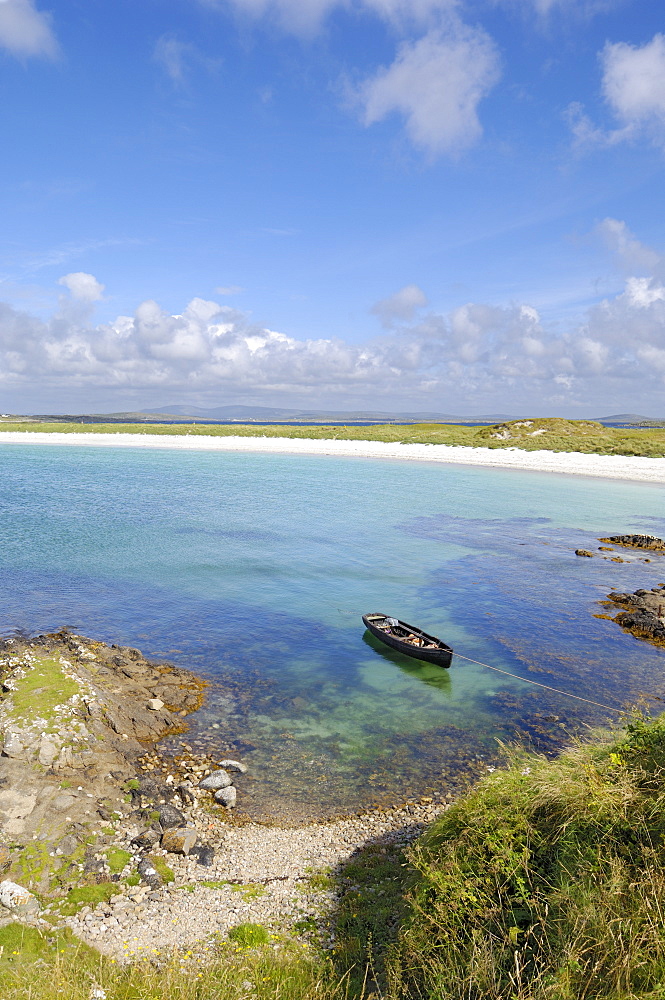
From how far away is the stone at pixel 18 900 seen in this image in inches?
321

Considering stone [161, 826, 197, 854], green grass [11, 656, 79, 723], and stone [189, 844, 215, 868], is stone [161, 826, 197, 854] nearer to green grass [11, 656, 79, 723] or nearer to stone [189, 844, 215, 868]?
stone [189, 844, 215, 868]

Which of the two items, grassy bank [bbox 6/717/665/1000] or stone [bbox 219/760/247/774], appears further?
stone [bbox 219/760/247/774]

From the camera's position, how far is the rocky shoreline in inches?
329

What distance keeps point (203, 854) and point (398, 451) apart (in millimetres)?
89621

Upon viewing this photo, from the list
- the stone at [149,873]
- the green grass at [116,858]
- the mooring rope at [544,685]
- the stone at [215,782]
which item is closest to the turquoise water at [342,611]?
the mooring rope at [544,685]

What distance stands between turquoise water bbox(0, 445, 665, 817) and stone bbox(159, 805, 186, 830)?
1527 millimetres

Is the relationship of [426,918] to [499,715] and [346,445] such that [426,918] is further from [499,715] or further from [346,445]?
[346,445]

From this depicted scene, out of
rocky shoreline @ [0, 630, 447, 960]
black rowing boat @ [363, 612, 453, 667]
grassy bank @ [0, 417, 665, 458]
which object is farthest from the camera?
grassy bank @ [0, 417, 665, 458]

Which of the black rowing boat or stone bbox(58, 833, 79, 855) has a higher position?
stone bbox(58, 833, 79, 855)

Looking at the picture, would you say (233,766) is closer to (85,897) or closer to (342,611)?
(85,897)

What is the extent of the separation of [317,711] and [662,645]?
1444cm

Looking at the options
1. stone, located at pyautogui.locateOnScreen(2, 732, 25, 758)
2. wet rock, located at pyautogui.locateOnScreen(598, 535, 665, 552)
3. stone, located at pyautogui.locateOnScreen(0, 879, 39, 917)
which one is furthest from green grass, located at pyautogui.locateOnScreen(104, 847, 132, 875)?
wet rock, located at pyautogui.locateOnScreen(598, 535, 665, 552)

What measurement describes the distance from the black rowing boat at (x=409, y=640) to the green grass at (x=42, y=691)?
34.1ft

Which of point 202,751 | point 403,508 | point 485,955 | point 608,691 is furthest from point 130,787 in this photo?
point 403,508
